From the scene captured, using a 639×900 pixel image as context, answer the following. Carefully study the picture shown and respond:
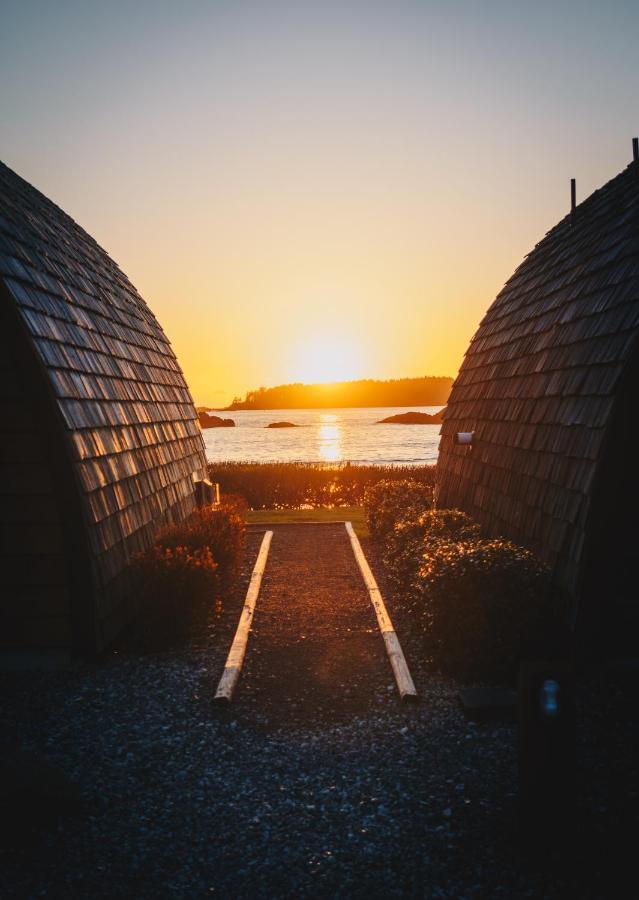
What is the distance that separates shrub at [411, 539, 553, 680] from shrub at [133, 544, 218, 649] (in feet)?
10.0

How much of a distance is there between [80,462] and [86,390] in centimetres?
121

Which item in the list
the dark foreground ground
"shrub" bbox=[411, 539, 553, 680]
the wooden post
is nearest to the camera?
the dark foreground ground

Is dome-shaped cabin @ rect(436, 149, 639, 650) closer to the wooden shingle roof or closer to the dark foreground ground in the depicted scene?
the wooden shingle roof

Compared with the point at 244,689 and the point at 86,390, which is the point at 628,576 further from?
the point at 86,390

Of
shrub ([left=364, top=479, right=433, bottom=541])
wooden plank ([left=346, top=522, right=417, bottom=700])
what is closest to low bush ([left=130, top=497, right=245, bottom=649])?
wooden plank ([left=346, top=522, right=417, bottom=700])

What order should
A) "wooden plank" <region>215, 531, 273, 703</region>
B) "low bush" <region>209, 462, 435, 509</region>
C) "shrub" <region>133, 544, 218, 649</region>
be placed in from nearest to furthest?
"wooden plank" <region>215, 531, 273, 703</region>
"shrub" <region>133, 544, 218, 649</region>
"low bush" <region>209, 462, 435, 509</region>

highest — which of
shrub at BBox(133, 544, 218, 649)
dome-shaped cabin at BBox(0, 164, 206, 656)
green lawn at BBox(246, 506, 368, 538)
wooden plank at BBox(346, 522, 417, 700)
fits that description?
dome-shaped cabin at BBox(0, 164, 206, 656)

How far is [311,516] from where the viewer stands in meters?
21.5

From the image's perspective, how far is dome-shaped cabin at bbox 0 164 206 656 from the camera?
7.43 metres

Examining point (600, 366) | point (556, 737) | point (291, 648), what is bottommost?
point (291, 648)

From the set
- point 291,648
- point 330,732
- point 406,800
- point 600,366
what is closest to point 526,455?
point 600,366

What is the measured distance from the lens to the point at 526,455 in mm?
9250

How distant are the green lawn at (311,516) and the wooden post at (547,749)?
13.4 metres

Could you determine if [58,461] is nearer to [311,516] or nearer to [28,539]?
[28,539]
